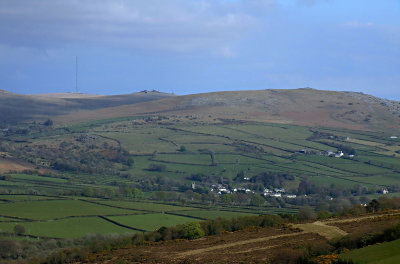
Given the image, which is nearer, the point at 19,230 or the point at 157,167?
the point at 19,230

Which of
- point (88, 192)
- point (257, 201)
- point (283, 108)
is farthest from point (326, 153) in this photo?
point (88, 192)

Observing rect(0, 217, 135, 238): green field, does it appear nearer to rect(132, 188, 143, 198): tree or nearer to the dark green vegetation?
the dark green vegetation

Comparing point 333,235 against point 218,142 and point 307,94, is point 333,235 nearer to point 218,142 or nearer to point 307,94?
point 218,142

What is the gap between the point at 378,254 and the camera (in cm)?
2148

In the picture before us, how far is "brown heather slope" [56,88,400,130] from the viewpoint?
138 metres

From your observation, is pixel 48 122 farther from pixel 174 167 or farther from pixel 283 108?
pixel 174 167

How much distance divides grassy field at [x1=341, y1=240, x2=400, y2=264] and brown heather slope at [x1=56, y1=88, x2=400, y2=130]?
111m

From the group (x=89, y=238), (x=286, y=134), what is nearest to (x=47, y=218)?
(x=89, y=238)

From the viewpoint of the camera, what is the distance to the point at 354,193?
81.2 m

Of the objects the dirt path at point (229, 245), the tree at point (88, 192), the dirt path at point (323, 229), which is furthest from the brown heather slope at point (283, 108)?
the dirt path at point (229, 245)

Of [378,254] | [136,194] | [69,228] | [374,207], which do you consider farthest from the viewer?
[136,194]

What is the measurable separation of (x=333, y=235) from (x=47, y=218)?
1337 inches

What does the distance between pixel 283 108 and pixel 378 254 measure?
131m

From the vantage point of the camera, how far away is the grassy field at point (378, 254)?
20.2m
